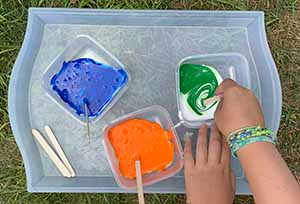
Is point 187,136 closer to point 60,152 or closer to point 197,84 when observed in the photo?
point 197,84

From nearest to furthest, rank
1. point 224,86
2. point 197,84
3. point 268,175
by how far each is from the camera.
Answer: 1. point 268,175
2. point 224,86
3. point 197,84

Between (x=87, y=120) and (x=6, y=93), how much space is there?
0.28 metres

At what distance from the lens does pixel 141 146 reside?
1027 mm

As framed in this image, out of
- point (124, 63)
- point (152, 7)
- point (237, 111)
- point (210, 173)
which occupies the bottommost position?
point (210, 173)

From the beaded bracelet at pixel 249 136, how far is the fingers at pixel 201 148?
0.44ft

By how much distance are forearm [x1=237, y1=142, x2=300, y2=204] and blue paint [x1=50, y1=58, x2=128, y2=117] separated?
13.4 inches

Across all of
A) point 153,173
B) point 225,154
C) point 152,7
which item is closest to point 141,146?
point 153,173

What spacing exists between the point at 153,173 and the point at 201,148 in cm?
12

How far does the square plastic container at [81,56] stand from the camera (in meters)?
1.11

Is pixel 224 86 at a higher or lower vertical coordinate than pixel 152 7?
lower

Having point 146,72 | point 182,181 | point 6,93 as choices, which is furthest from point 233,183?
point 6,93

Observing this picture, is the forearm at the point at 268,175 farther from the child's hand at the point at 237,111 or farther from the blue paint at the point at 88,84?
the blue paint at the point at 88,84

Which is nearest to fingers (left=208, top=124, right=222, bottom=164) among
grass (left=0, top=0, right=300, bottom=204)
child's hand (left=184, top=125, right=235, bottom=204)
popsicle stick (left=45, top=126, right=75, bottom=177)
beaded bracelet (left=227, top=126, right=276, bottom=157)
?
child's hand (left=184, top=125, right=235, bottom=204)

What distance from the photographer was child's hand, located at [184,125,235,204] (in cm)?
104
